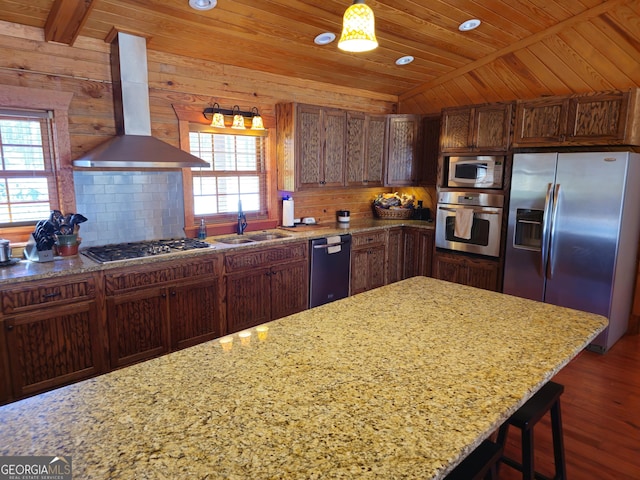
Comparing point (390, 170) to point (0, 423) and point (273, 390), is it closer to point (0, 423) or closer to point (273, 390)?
point (273, 390)

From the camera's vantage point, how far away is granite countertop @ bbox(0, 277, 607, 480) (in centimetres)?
93

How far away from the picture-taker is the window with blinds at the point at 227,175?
3.92m

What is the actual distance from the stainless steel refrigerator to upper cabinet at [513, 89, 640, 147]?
8.5 inches

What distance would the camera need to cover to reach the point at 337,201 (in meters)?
5.11

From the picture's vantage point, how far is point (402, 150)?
5.12m

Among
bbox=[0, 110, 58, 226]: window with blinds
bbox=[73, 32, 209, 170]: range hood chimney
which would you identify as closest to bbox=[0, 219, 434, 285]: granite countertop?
bbox=[0, 110, 58, 226]: window with blinds

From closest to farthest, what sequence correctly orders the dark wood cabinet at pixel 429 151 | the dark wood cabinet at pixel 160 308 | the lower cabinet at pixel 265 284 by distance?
the dark wood cabinet at pixel 160 308
the lower cabinet at pixel 265 284
the dark wood cabinet at pixel 429 151

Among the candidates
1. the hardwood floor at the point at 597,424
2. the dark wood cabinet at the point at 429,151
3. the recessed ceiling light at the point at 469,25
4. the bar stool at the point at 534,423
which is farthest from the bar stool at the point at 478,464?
the dark wood cabinet at the point at 429,151

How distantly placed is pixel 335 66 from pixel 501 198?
7.10 ft

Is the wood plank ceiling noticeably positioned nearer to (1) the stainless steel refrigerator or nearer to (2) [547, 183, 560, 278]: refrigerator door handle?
(1) the stainless steel refrigerator

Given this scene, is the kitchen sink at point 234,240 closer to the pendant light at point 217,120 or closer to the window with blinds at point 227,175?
the window with blinds at point 227,175

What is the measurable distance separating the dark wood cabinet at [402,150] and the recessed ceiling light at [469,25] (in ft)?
4.40

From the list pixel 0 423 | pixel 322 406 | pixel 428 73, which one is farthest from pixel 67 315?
pixel 428 73

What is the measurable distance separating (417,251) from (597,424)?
2.71 metres
